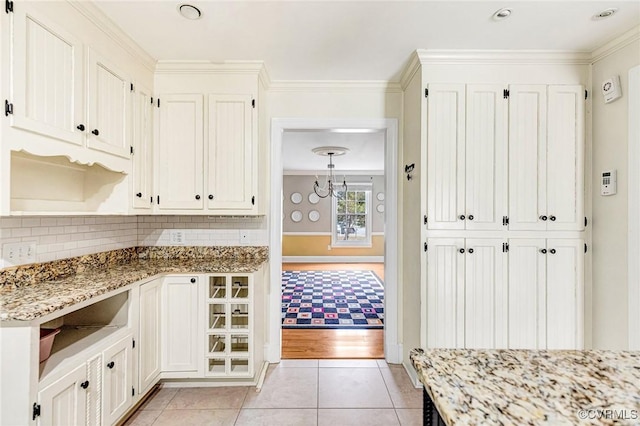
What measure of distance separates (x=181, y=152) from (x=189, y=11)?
3.29 ft

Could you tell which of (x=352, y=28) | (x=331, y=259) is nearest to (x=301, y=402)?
(x=352, y=28)

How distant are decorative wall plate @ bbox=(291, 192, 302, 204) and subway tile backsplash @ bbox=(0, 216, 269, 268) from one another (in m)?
5.72

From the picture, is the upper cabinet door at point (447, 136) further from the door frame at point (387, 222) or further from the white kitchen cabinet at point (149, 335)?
the white kitchen cabinet at point (149, 335)

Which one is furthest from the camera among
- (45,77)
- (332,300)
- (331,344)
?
(332,300)

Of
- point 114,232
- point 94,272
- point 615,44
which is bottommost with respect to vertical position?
point 94,272

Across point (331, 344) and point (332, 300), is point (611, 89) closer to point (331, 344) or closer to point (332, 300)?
point (331, 344)

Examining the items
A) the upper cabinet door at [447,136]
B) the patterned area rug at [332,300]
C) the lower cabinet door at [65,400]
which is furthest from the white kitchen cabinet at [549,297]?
the lower cabinet door at [65,400]

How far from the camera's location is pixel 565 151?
2.21m

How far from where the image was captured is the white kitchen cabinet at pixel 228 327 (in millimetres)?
2236

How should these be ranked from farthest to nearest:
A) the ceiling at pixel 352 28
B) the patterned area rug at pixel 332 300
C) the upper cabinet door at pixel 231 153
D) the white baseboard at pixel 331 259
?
the white baseboard at pixel 331 259
the patterned area rug at pixel 332 300
the upper cabinet door at pixel 231 153
the ceiling at pixel 352 28

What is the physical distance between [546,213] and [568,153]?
464mm

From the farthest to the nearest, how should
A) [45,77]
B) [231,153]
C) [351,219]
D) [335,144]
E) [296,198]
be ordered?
[351,219], [296,198], [335,144], [231,153], [45,77]

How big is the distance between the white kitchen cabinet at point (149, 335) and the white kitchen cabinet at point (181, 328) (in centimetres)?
5

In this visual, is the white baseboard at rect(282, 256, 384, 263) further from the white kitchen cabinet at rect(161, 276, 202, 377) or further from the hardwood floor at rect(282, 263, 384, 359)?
the white kitchen cabinet at rect(161, 276, 202, 377)
